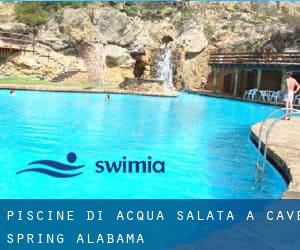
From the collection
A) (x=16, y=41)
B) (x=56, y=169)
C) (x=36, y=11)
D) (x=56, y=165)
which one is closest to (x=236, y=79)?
(x=16, y=41)

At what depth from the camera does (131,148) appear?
936 cm

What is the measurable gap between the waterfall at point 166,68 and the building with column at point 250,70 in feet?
8.27

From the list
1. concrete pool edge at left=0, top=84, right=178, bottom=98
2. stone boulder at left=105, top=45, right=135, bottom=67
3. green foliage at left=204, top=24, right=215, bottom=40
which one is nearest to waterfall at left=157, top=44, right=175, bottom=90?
concrete pool edge at left=0, top=84, right=178, bottom=98

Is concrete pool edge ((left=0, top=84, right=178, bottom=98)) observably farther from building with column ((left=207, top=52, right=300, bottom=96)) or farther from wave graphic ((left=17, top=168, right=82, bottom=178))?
wave graphic ((left=17, top=168, right=82, bottom=178))

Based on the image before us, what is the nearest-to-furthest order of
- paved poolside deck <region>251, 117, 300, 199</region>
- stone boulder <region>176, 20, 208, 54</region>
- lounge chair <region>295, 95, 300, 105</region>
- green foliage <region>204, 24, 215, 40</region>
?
paved poolside deck <region>251, 117, 300, 199</region> → lounge chair <region>295, 95, 300, 105</region> → stone boulder <region>176, 20, 208, 54</region> → green foliage <region>204, 24, 215, 40</region>

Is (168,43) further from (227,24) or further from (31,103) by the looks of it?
(31,103)

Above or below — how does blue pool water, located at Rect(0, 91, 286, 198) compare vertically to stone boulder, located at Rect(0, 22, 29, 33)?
below

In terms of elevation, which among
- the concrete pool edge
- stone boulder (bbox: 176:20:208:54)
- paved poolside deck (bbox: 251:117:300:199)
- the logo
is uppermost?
stone boulder (bbox: 176:20:208:54)

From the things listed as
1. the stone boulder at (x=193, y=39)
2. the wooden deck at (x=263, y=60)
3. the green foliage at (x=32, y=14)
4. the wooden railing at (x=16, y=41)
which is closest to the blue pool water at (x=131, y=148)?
the wooden deck at (x=263, y=60)

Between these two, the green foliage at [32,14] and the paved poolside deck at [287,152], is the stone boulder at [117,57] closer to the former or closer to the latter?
the green foliage at [32,14]

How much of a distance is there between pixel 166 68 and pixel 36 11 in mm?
11535

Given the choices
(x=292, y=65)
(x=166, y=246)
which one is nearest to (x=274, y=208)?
(x=166, y=246)

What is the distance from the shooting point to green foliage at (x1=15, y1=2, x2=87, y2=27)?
3039 cm

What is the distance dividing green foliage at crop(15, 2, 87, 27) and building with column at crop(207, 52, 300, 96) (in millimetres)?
11414
